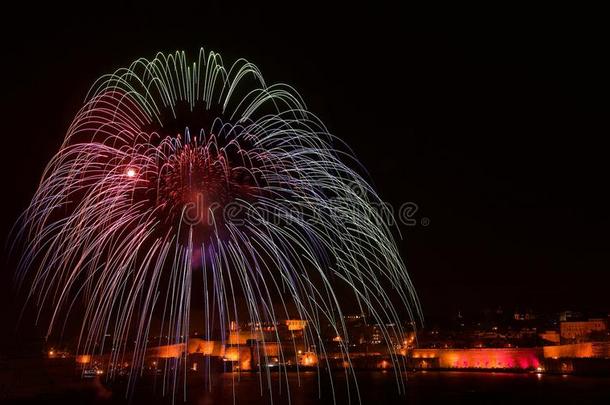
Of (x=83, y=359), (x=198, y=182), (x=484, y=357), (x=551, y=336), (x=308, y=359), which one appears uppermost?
(x=198, y=182)

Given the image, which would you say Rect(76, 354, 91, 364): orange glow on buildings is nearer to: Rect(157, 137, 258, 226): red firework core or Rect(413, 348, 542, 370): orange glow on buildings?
Rect(157, 137, 258, 226): red firework core

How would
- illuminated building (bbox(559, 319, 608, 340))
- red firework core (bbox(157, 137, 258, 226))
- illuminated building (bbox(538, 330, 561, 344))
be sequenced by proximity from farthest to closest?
illuminated building (bbox(559, 319, 608, 340))
illuminated building (bbox(538, 330, 561, 344))
red firework core (bbox(157, 137, 258, 226))

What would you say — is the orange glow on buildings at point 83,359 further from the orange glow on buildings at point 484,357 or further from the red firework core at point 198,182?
the orange glow on buildings at point 484,357

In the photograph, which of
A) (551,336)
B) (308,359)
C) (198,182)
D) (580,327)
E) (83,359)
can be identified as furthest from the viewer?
(580,327)

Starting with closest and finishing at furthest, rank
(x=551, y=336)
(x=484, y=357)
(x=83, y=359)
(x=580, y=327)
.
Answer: (x=83, y=359) < (x=484, y=357) < (x=551, y=336) < (x=580, y=327)

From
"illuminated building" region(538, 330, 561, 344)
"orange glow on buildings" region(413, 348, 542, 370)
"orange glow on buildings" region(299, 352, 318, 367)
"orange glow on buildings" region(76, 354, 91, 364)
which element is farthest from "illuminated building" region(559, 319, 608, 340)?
"orange glow on buildings" region(76, 354, 91, 364)

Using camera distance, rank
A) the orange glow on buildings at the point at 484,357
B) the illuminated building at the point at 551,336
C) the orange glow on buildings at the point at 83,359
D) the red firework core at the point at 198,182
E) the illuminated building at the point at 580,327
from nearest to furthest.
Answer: the red firework core at the point at 198,182
the orange glow on buildings at the point at 83,359
the orange glow on buildings at the point at 484,357
the illuminated building at the point at 551,336
the illuminated building at the point at 580,327

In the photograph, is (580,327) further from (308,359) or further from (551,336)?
(308,359)

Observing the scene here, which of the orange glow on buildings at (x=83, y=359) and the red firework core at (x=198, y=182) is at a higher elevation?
the red firework core at (x=198, y=182)

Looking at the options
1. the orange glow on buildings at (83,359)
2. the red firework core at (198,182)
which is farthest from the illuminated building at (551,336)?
the red firework core at (198,182)

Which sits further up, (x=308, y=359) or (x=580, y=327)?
(x=580, y=327)

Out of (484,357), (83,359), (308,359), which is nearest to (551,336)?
(484,357)
